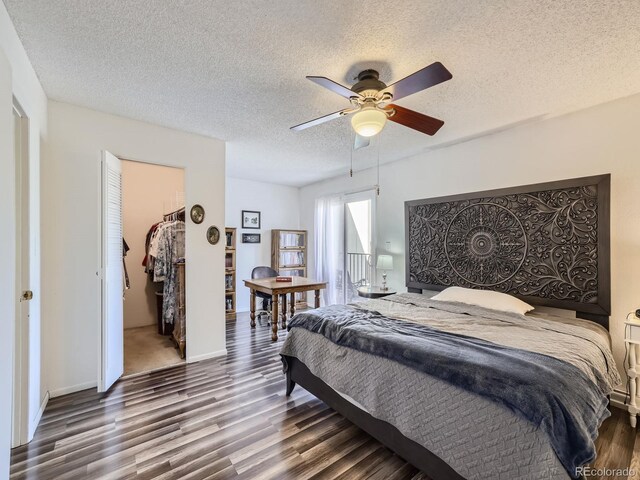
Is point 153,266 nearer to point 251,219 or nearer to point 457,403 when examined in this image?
point 251,219

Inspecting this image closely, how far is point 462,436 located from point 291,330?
1.49m

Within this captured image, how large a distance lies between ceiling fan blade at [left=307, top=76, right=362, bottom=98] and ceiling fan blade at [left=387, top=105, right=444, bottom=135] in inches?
12.3

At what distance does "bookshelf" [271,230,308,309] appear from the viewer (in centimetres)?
577

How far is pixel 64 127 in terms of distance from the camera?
2578mm

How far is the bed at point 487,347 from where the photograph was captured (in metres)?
1.31

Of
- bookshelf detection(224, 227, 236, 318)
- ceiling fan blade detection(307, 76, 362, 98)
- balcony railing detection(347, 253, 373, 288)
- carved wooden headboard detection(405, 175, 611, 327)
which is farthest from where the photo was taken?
bookshelf detection(224, 227, 236, 318)

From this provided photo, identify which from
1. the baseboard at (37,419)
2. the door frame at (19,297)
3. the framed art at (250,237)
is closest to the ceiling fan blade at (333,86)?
the door frame at (19,297)

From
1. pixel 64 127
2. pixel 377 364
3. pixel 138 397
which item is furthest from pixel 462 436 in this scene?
pixel 64 127

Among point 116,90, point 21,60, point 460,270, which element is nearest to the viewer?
point 21,60

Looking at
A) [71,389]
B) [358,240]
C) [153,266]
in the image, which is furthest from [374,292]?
[71,389]

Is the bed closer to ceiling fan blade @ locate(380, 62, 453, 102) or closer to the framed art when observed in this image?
ceiling fan blade @ locate(380, 62, 453, 102)

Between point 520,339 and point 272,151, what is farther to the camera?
point 272,151

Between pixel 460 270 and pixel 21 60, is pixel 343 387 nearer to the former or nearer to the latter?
pixel 460 270

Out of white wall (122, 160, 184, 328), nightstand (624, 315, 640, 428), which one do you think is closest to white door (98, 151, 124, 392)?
white wall (122, 160, 184, 328)
